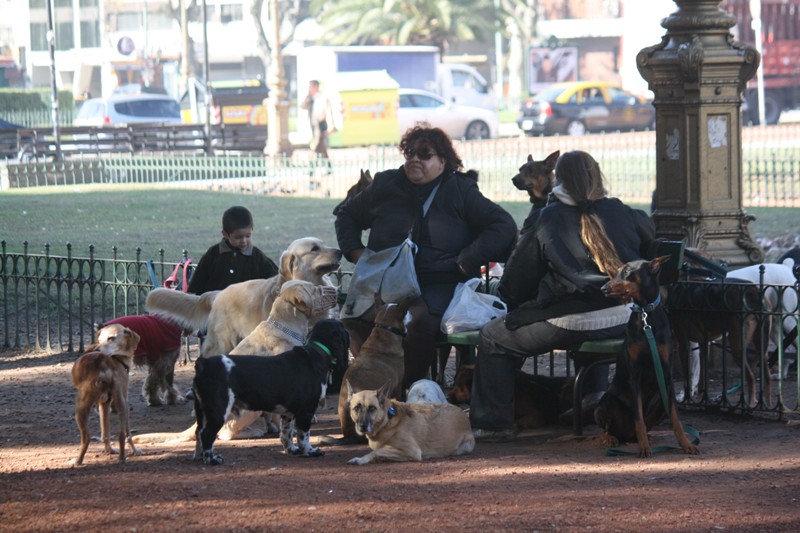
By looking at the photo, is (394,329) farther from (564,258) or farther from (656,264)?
(656,264)

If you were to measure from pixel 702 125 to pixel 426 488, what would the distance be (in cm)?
411

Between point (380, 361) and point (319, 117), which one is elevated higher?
point (319, 117)

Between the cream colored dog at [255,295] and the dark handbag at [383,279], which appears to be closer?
the dark handbag at [383,279]

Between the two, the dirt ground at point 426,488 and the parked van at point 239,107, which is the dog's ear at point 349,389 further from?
the parked van at point 239,107

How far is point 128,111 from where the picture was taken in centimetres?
4412

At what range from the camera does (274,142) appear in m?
35.3

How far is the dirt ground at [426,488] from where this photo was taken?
549 cm

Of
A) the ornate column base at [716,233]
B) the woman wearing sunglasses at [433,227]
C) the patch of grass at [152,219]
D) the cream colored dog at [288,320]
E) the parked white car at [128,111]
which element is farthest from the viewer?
the parked white car at [128,111]

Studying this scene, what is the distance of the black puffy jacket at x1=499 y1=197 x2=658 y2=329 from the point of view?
694 centimetres

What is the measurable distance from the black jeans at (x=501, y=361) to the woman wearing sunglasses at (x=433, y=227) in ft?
1.71

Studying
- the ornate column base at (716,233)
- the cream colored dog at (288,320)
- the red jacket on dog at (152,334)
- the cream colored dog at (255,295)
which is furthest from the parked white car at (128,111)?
the cream colored dog at (288,320)

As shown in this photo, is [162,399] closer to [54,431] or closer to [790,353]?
[54,431]

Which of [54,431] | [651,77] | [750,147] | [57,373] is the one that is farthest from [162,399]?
[750,147]

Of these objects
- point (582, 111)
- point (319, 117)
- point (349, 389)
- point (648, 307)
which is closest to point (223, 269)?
point (349, 389)
